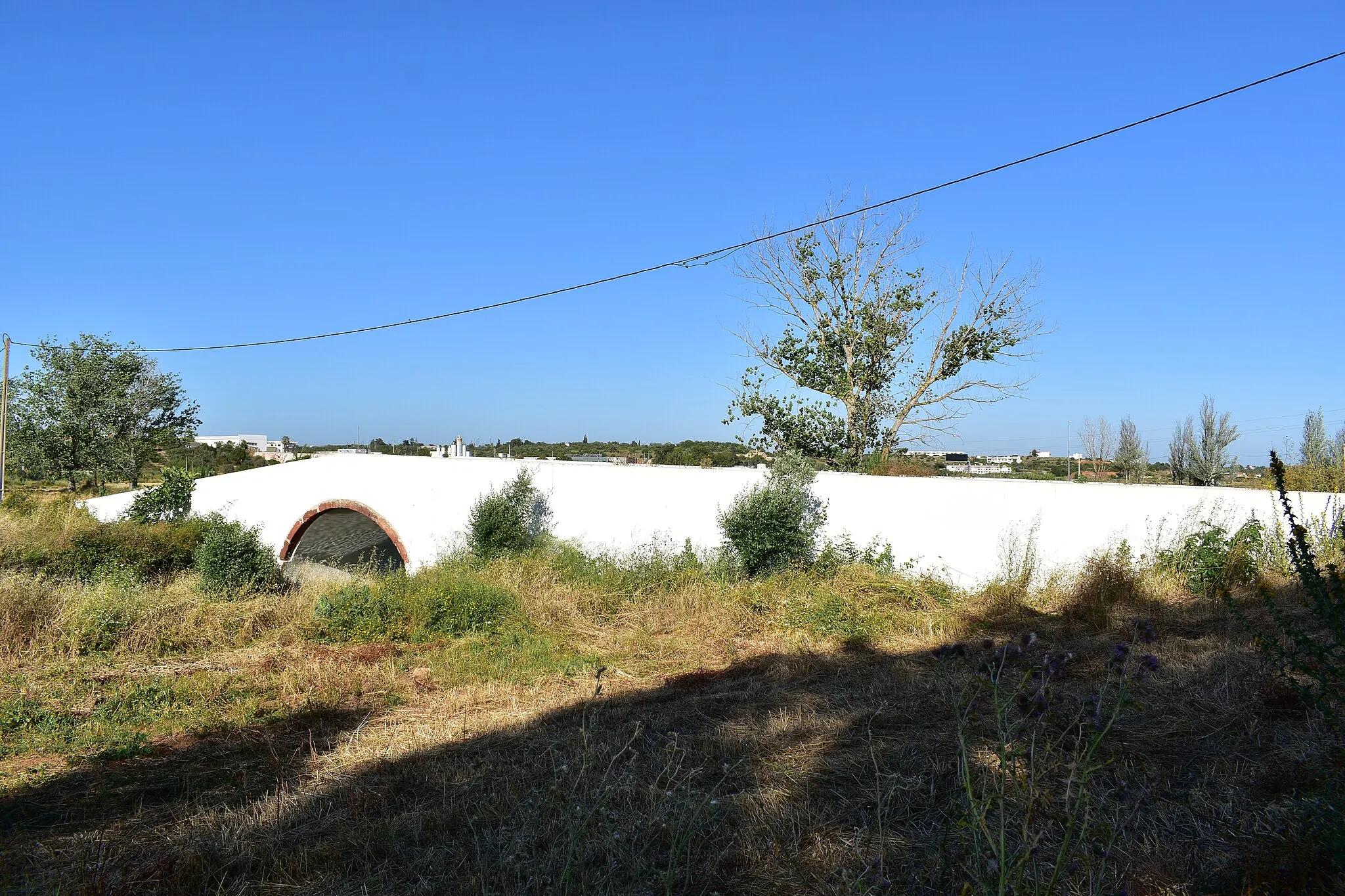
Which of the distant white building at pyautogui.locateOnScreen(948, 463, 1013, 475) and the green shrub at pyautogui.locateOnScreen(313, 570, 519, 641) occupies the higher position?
the distant white building at pyautogui.locateOnScreen(948, 463, 1013, 475)

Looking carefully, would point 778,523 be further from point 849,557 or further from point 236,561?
point 236,561

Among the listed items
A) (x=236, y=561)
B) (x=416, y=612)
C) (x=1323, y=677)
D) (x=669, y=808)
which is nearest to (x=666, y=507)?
(x=416, y=612)

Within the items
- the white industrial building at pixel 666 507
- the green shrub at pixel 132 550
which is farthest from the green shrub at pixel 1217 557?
the green shrub at pixel 132 550

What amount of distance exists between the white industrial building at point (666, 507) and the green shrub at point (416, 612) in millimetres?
2676

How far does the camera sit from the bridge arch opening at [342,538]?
15859 millimetres

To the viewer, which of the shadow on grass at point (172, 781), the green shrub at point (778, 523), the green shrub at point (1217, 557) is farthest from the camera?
the green shrub at point (778, 523)

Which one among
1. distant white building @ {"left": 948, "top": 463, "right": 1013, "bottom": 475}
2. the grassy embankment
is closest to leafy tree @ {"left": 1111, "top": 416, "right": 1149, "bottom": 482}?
distant white building @ {"left": 948, "top": 463, "right": 1013, "bottom": 475}

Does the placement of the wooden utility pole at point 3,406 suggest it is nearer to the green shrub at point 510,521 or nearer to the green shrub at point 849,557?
the green shrub at point 510,521

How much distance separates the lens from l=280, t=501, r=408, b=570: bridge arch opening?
624 inches

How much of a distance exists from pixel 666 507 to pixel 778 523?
2.14 metres

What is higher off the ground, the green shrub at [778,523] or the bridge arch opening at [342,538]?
the green shrub at [778,523]

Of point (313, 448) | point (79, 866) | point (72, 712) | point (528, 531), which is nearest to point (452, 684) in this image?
point (72, 712)

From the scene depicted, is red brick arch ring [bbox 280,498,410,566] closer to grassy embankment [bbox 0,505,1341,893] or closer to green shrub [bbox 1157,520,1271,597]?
grassy embankment [bbox 0,505,1341,893]

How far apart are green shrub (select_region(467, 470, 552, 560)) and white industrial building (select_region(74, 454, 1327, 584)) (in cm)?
29
